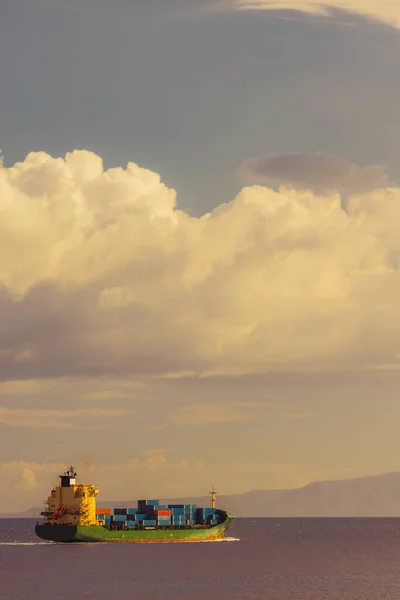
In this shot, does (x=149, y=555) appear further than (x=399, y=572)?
Yes

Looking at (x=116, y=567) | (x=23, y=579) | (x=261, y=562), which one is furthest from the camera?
(x=261, y=562)

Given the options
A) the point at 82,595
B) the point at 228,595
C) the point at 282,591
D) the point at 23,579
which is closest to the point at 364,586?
the point at 282,591

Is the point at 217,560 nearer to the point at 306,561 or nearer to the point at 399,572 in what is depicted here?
the point at 306,561

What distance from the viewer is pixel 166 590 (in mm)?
133000

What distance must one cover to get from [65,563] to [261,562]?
3623 cm

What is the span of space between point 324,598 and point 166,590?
21.1m

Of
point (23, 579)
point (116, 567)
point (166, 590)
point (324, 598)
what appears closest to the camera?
point (324, 598)

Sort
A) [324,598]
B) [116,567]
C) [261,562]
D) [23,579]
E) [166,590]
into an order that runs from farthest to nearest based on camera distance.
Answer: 1. [261,562]
2. [116,567]
3. [23,579]
4. [166,590]
5. [324,598]

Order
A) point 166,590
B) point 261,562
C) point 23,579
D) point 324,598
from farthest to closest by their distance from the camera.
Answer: point 261,562
point 23,579
point 166,590
point 324,598

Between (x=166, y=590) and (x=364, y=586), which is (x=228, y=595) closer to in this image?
(x=166, y=590)

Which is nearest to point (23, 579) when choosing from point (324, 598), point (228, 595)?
point (228, 595)

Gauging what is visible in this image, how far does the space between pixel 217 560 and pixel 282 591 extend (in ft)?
188

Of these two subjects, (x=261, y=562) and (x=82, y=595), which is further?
(x=261, y=562)

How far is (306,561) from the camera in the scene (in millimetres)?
195750
